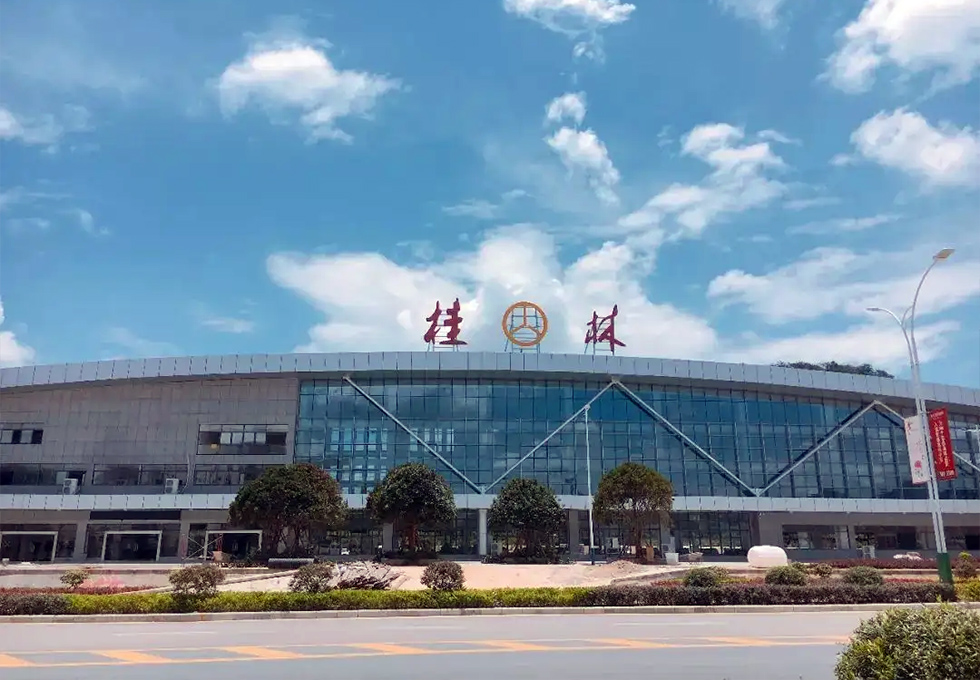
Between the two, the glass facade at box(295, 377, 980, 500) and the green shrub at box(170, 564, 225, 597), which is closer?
the green shrub at box(170, 564, 225, 597)

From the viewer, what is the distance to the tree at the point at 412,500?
3972cm

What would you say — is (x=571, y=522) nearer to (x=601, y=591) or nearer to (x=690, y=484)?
(x=690, y=484)

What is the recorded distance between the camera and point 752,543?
1997 inches

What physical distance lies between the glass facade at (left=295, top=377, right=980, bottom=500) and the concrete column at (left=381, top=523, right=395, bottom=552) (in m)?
3.19

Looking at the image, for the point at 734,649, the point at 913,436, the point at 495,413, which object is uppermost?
the point at 495,413

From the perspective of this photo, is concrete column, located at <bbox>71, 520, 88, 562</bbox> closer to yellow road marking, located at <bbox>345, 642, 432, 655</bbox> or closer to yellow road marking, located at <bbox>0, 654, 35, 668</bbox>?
yellow road marking, located at <bbox>0, 654, 35, 668</bbox>

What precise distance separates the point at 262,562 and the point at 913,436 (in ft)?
102

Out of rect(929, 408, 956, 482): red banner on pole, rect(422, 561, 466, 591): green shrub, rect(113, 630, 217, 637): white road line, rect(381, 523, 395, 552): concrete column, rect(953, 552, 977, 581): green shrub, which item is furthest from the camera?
rect(381, 523, 395, 552): concrete column

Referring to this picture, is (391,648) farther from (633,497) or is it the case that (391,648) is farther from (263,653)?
(633,497)

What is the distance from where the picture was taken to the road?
10.8m

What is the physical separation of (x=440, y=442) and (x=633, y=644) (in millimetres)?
36827

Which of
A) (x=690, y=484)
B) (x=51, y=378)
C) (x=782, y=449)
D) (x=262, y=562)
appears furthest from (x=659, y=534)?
(x=51, y=378)

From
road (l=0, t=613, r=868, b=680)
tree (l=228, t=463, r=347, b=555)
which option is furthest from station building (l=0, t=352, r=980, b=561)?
road (l=0, t=613, r=868, b=680)

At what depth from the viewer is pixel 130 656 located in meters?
12.5
